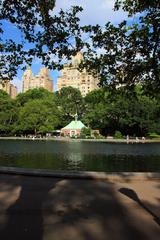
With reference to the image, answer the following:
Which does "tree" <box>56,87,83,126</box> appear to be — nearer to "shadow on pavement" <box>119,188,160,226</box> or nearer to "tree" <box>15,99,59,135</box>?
"tree" <box>15,99,59,135</box>

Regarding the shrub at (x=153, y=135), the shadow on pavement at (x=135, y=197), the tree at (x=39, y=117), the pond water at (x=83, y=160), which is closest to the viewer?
the shadow on pavement at (x=135, y=197)

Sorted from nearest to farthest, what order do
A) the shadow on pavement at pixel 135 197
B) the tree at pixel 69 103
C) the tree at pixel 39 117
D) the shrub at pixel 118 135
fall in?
the shadow on pavement at pixel 135 197
the shrub at pixel 118 135
the tree at pixel 39 117
the tree at pixel 69 103

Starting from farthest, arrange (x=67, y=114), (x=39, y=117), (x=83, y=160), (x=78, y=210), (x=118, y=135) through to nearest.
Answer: (x=67, y=114) → (x=39, y=117) → (x=118, y=135) → (x=83, y=160) → (x=78, y=210)

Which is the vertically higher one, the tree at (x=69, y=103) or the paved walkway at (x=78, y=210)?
the tree at (x=69, y=103)

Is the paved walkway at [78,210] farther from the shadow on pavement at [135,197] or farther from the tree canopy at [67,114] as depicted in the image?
the tree canopy at [67,114]

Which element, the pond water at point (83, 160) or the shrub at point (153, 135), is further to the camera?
the shrub at point (153, 135)

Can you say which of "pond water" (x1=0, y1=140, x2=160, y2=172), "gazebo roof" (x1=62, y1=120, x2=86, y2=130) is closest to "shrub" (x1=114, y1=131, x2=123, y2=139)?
"gazebo roof" (x1=62, y1=120, x2=86, y2=130)

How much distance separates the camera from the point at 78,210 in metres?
6.89

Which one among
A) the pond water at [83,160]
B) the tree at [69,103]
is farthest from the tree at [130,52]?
the tree at [69,103]

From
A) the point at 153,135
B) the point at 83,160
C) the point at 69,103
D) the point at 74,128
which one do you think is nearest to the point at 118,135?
the point at 153,135

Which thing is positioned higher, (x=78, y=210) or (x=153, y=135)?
(x=153, y=135)

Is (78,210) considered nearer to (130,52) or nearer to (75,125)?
(130,52)

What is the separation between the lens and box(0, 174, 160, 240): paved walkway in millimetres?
5543

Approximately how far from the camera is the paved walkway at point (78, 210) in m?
5.54
